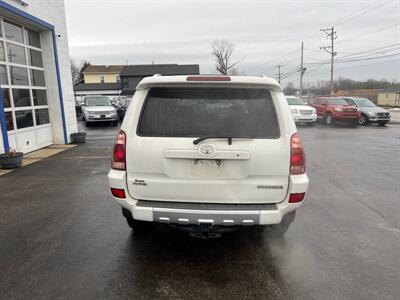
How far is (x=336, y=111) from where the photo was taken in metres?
18.9

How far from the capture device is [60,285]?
2.85 metres

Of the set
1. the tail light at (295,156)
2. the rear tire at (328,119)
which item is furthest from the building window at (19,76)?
the rear tire at (328,119)

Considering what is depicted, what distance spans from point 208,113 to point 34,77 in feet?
29.4

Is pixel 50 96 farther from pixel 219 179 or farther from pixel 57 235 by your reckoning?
pixel 219 179

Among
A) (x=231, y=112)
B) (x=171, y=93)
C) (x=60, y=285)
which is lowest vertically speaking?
(x=60, y=285)

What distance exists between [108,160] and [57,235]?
15.6 ft

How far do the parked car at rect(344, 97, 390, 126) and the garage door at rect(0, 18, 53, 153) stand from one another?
58.0 feet

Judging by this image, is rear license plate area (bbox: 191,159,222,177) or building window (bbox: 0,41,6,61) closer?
rear license plate area (bbox: 191,159,222,177)

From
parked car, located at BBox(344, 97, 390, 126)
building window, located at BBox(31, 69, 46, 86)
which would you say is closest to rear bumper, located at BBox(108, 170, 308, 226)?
building window, located at BBox(31, 69, 46, 86)

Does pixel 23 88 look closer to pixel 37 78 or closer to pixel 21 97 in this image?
pixel 21 97

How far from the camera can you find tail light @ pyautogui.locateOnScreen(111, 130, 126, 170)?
2.99 metres

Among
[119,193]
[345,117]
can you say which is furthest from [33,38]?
[345,117]

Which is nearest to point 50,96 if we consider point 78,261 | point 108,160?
point 108,160

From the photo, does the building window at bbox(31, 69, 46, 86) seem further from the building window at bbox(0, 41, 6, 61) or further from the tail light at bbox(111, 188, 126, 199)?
the tail light at bbox(111, 188, 126, 199)
